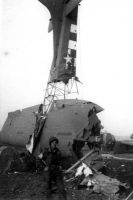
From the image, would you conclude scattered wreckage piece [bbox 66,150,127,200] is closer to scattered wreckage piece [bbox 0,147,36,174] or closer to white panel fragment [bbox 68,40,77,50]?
scattered wreckage piece [bbox 0,147,36,174]

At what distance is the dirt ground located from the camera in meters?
9.98

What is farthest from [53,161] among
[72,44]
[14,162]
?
[72,44]

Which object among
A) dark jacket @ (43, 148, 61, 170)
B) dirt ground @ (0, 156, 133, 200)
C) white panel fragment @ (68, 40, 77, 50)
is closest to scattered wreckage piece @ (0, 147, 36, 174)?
dirt ground @ (0, 156, 133, 200)

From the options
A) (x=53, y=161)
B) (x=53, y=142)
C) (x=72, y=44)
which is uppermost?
(x=72, y=44)

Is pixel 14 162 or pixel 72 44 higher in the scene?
pixel 72 44

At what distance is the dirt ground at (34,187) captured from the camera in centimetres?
998

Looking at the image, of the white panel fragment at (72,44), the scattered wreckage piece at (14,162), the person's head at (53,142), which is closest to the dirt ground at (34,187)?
the scattered wreckage piece at (14,162)

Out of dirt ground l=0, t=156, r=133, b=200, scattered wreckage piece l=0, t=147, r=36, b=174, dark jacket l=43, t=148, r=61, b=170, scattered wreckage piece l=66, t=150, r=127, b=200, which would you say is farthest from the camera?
scattered wreckage piece l=0, t=147, r=36, b=174

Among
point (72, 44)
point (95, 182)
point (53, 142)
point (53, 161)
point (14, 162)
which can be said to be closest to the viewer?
point (53, 161)

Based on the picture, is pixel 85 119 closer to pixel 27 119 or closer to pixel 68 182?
pixel 68 182

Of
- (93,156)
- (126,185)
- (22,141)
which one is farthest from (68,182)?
(22,141)

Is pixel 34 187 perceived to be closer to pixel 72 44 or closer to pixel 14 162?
pixel 14 162

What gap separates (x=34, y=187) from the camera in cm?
1149

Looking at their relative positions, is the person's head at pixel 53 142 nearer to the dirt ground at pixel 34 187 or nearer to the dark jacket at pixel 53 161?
the dark jacket at pixel 53 161
